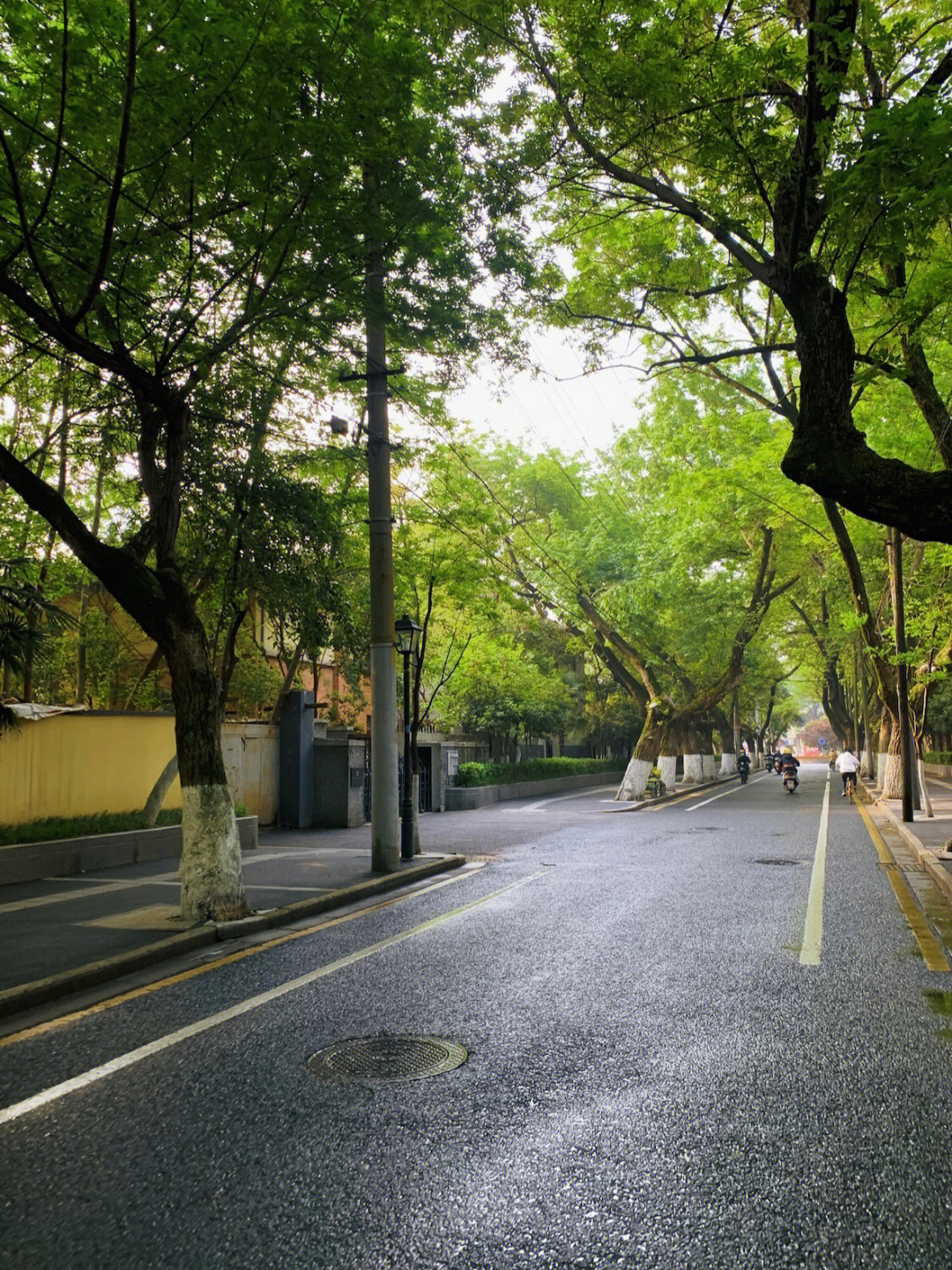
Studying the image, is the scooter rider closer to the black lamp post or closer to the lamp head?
the black lamp post

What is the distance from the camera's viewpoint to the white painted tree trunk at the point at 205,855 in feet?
28.2

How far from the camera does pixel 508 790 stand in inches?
1258

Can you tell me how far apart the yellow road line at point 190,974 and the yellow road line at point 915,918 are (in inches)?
210

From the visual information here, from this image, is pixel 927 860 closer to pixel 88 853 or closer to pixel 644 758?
pixel 88 853

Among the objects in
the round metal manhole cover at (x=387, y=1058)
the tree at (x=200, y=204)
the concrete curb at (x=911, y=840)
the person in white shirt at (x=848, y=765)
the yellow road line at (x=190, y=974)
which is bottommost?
the concrete curb at (x=911, y=840)

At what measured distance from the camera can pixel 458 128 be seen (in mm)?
10383

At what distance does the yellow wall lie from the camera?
42.8ft

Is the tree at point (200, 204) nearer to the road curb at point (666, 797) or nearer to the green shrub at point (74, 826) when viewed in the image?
the green shrub at point (74, 826)

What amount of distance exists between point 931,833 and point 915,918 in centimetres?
885

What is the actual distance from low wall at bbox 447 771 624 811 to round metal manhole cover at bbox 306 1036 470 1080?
22.2 metres

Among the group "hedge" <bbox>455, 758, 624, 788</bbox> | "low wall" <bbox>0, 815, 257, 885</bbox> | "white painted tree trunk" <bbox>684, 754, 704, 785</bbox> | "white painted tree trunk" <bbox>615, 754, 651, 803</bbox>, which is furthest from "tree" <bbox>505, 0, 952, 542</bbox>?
"white painted tree trunk" <bbox>684, 754, 704, 785</bbox>

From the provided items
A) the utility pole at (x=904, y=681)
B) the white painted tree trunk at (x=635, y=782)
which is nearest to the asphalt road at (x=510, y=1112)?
the utility pole at (x=904, y=681)

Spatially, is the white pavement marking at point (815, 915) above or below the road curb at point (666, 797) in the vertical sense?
above

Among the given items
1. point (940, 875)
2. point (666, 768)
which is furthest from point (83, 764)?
point (666, 768)
